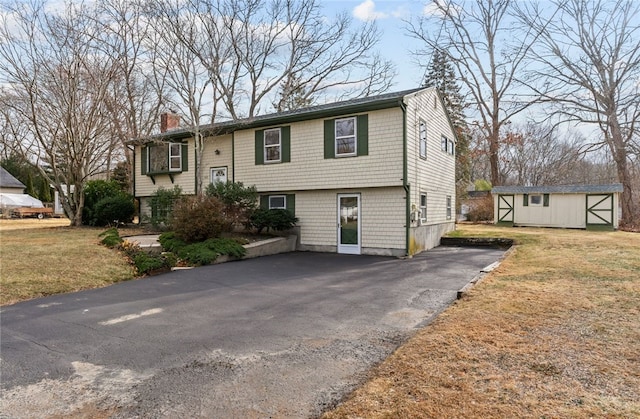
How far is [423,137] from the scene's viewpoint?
14.1 metres

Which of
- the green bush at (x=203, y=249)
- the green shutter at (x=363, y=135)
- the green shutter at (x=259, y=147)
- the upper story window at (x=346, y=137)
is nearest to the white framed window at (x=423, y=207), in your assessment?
the green shutter at (x=363, y=135)

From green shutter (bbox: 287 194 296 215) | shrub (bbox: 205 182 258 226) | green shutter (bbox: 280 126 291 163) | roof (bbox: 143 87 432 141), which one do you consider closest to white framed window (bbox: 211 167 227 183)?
roof (bbox: 143 87 432 141)

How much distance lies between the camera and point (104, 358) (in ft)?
13.6

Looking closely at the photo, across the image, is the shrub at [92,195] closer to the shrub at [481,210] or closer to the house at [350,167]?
the house at [350,167]

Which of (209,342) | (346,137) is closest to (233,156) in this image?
(346,137)

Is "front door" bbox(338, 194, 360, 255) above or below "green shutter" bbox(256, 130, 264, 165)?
below

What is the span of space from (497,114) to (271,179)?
22.0 meters

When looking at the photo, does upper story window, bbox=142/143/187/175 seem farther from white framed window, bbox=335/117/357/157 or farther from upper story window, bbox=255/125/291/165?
white framed window, bbox=335/117/357/157

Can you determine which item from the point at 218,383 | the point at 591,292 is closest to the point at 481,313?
the point at 591,292

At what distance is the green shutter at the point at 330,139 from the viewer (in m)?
13.3

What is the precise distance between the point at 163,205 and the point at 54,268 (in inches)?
285

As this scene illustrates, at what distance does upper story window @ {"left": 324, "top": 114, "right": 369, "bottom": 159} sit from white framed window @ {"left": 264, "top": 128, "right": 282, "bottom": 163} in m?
2.11

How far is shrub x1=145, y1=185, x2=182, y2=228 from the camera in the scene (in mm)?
15406

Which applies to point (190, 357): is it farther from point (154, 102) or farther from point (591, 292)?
point (154, 102)
